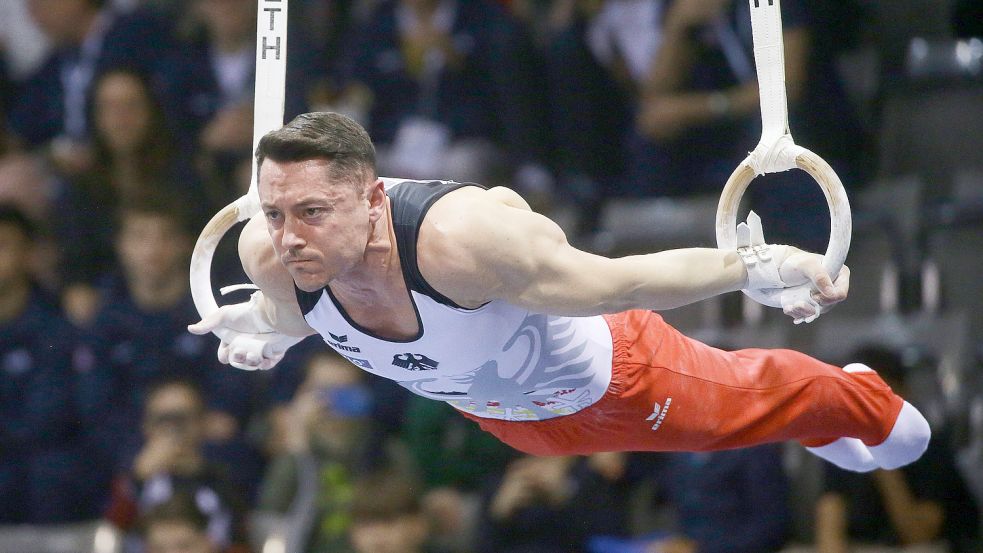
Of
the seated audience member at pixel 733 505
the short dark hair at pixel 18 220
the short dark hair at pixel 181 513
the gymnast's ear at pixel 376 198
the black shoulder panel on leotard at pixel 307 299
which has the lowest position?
the short dark hair at pixel 181 513

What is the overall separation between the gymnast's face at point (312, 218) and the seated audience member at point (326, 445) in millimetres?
2305

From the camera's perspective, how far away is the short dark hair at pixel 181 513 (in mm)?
4926

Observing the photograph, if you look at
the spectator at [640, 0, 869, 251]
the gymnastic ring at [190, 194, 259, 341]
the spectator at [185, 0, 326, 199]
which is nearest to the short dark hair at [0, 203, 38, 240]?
the spectator at [185, 0, 326, 199]

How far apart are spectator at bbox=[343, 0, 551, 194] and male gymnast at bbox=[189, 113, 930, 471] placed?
2.36 m

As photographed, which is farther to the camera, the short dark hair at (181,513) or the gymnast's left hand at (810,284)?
the short dark hair at (181,513)

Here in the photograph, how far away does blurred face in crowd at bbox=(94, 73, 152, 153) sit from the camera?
5.97 meters

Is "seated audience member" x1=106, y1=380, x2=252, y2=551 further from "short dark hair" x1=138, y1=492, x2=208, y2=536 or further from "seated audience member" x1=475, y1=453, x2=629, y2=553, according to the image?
"seated audience member" x1=475, y1=453, x2=629, y2=553

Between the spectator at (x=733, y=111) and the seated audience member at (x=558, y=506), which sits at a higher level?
the spectator at (x=733, y=111)

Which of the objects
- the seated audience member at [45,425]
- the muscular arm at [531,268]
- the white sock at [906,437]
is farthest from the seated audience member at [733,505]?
the seated audience member at [45,425]

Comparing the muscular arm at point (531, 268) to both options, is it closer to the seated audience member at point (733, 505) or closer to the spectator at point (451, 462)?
the seated audience member at point (733, 505)

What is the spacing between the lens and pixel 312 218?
2.73m

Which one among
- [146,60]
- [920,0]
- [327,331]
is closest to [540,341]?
[327,331]

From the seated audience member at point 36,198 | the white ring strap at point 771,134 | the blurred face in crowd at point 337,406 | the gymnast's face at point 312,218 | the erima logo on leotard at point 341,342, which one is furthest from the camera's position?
the seated audience member at point 36,198

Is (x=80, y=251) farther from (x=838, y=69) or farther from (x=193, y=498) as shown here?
(x=838, y=69)
